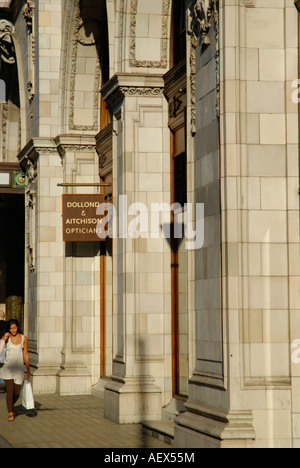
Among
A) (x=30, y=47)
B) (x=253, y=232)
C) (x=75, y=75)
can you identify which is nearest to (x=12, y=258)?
(x=30, y=47)

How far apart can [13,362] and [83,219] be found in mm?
5762

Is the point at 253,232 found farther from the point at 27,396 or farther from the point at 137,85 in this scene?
the point at 27,396

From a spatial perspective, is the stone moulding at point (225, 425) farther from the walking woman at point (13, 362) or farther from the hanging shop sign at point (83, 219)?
the hanging shop sign at point (83, 219)

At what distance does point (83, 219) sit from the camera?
75.8 feet

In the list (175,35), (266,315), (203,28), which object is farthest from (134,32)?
(266,315)

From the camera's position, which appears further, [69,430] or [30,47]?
[30,47]

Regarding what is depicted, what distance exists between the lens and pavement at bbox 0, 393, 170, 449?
1514 cm

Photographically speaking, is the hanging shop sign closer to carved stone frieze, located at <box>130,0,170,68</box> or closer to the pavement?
the pavement

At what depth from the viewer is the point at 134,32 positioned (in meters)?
18.5

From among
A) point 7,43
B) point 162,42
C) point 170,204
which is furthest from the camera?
point 7,43

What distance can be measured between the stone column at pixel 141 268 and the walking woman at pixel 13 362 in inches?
70.2

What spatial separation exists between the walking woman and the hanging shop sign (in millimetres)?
4922
